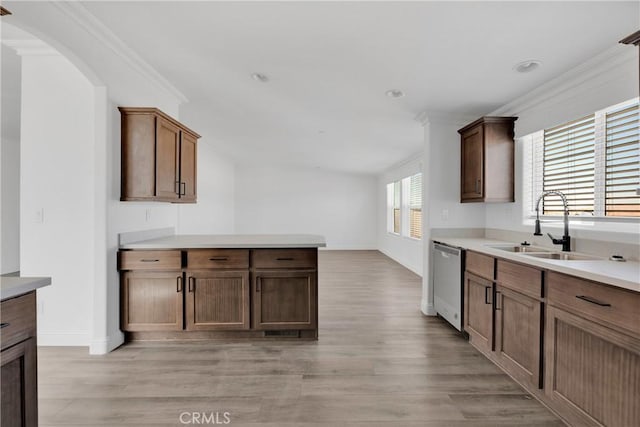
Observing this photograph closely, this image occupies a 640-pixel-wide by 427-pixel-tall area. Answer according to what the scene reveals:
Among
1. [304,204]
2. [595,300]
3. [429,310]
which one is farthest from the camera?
[304,204]

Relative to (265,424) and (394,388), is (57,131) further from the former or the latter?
(394,388)

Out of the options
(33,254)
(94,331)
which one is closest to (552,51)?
(94,331)

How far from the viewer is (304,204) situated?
945 cm

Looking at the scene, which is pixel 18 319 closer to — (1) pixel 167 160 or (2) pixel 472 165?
(1) pixel 167 160

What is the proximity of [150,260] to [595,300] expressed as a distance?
3145 millimetres

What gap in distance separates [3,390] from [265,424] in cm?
121

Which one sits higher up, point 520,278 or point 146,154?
point 146,154

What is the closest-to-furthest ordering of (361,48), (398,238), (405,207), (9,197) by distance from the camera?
1. (361,48)
2. (9,197)
3. (405,207)
4. (398,238)

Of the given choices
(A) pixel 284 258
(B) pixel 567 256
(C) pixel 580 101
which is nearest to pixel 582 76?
(C) pixel 580 101

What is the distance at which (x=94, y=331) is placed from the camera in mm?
2615

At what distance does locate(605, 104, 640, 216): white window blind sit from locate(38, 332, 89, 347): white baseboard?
14.3ft

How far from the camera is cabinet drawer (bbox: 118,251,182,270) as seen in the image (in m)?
2.75

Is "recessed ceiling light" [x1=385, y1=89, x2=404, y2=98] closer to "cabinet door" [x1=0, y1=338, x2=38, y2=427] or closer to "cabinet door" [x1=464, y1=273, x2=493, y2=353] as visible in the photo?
"cabinet door" [x1=464, y1=273, x2=493, y2=353]

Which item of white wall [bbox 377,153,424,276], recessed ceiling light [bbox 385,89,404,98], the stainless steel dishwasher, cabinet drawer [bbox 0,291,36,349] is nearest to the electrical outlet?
cabinet drawer [bbox 0,291,36,349]
